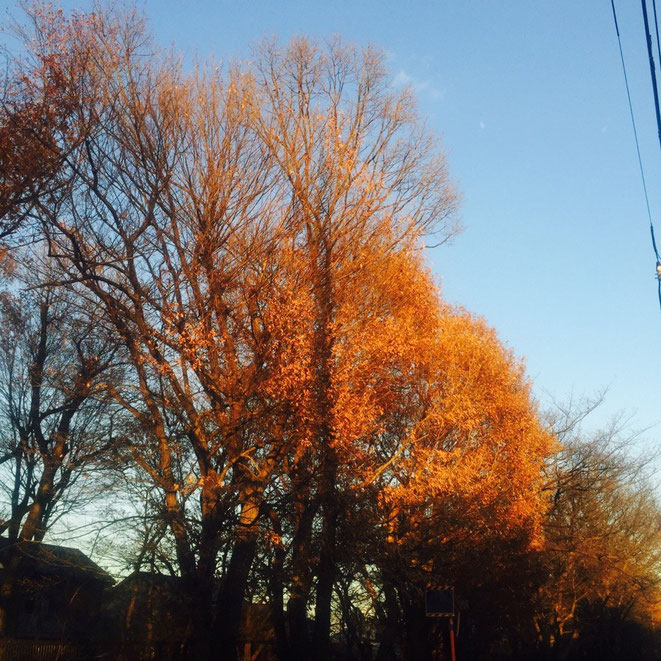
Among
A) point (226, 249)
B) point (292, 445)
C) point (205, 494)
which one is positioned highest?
point (226, 249)

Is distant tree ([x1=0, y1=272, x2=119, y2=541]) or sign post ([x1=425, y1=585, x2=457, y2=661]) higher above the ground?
distant tree ([x1=0, y1=272, x2=119, y2=541])

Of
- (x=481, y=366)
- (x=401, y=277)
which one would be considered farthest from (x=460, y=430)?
(x=401, y=277)

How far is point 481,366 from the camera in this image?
23344 millimetres

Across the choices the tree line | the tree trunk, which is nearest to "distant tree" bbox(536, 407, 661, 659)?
the tree line

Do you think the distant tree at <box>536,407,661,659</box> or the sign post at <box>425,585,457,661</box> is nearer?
the sign post at <box>425,585,457,661</box>

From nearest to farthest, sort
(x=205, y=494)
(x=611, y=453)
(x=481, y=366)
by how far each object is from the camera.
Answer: (x=205, y=494) → (x=481, y=366) → (x=611, y=453)

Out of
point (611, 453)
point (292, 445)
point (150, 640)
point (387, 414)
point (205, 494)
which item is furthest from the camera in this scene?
point (611, 453)

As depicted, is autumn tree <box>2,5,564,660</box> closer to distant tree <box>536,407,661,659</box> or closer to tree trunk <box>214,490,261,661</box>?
tree trunk <box>214,490,261,661</box>

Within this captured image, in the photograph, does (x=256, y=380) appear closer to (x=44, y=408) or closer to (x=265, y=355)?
(x=265, y=355)

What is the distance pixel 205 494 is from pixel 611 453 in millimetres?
23652

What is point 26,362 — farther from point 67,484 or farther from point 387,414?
point 387,414

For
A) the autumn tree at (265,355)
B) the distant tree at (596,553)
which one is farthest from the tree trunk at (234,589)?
the distant tree at (596,553)

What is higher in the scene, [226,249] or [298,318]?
[226,249]

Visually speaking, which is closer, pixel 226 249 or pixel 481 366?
pixel 226 249
